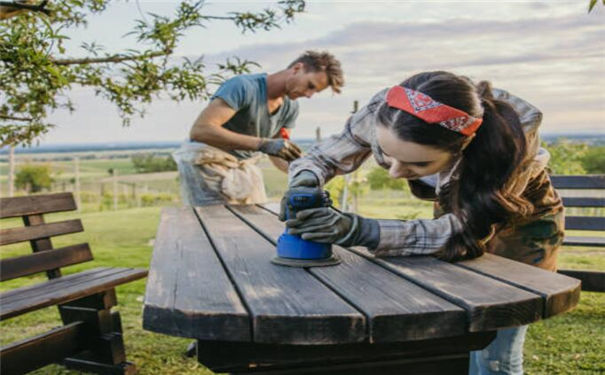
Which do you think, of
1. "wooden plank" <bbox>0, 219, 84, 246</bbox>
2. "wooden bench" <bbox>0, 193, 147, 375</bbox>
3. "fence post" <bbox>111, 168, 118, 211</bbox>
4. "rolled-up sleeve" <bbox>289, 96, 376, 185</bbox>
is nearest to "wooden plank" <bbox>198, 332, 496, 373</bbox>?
"rolled-up sleeve" <bbox>289, 96, 376, 185</bbox>

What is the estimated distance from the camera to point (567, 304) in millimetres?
1520

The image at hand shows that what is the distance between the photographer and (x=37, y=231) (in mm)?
3609

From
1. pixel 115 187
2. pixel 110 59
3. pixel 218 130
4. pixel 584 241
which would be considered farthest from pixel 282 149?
pixel 115 187

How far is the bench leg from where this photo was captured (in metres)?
3.42

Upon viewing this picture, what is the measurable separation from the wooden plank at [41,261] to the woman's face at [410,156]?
2387 mm

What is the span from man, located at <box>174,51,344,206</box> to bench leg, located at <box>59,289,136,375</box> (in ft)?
2.74

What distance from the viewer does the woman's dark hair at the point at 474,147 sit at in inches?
65.5

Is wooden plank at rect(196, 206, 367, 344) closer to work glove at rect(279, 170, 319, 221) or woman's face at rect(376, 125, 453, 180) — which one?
work glove at rect(279, 170, 319, 221)

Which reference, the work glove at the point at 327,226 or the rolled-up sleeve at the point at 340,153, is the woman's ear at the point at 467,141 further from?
the rolled-up sleeve at the point at 340,153

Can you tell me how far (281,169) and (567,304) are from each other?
8.37ft

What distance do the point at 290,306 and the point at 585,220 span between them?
3731 mm

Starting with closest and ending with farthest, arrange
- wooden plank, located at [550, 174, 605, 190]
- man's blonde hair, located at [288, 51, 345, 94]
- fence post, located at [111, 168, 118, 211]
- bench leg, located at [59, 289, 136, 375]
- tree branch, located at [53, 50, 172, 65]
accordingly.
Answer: tree branch, located at [53, 50, 172, 65]
bench leg, located at [59, 289, 136, 375]
man's blonde hair, located at [288, 51, 345, 94]
wooden plank, located at [550, 174, 605, 190]
fence post, located at [111, 168, 118, 211]

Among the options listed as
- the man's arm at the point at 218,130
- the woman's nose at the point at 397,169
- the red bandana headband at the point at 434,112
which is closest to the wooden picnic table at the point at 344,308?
the woman's nose at the point at 397,169

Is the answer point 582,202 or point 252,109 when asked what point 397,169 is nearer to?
point 252,109
